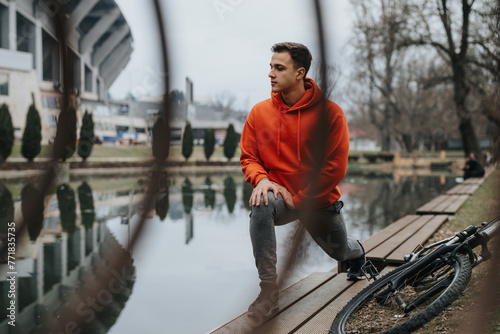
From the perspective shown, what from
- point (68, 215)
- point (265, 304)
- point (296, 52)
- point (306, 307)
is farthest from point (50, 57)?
point (68, 215)

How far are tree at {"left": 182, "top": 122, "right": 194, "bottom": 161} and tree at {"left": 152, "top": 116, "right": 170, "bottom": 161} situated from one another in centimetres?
2

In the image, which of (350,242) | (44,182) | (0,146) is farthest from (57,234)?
(44,182)

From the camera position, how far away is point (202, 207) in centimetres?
594

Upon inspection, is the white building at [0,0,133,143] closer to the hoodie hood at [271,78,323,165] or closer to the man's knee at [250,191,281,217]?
the hoodie hood at [271,78,323,165]

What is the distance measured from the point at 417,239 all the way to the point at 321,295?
1.21 metres

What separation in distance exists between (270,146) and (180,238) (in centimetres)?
326

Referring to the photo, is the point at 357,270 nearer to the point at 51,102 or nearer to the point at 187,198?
the point at 51,102

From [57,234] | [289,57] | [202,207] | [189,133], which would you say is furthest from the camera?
[202,207]

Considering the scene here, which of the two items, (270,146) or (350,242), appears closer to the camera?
(270,146)

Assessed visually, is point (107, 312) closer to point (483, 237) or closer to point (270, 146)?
point (270, 146)

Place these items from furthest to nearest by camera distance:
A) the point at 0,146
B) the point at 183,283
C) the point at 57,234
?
the point at 57,234
the point at 183,283
the point at 0,146

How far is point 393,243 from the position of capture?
2.69 meters

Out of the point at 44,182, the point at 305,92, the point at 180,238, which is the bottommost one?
the point at 180,238

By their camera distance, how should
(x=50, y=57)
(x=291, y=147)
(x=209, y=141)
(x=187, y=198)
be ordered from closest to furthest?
(x=50, y=57) < (x=209, y=141) < (x=291, y=147) < (x=187, y=198)
